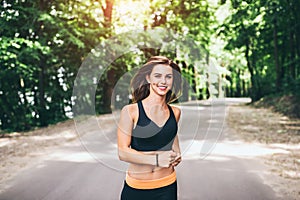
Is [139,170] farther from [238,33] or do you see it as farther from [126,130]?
Answer: [238,33]

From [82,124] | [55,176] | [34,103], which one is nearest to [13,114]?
[34,103]

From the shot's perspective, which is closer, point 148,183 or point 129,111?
point 129,111

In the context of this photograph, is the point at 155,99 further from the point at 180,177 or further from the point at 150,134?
the point at 180,177

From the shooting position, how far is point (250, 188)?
19.5ft

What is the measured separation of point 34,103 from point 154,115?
19.3 m

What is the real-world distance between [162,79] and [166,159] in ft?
1.41

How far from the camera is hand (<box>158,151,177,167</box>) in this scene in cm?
194

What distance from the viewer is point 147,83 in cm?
215

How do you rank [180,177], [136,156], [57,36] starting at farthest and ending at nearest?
[57,36], [180,177], [136,156]

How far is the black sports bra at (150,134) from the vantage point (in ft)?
6.48

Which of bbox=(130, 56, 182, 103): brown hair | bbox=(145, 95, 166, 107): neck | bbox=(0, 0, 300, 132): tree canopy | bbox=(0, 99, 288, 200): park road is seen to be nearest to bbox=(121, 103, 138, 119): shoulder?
bbox=(145, 95, 166, 107): neck

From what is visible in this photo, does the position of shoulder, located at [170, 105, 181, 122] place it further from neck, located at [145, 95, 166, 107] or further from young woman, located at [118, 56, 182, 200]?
neck, located at [145, 95, 166, 107]

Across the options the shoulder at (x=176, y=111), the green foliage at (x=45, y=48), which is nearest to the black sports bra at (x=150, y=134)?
the shoulder at (x=176, y=111)

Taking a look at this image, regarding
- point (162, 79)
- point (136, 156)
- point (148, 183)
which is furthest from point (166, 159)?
point (162, 79)
